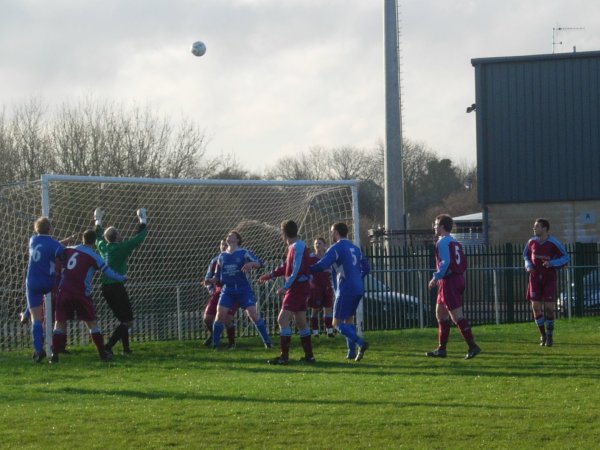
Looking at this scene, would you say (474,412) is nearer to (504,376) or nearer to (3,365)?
(504,376)

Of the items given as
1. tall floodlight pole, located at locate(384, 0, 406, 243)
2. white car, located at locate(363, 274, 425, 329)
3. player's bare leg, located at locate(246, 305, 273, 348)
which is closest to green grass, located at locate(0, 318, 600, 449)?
player's bare leg, located at locate(246, 305, 273, 348)

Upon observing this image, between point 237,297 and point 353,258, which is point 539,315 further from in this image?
point 237,297

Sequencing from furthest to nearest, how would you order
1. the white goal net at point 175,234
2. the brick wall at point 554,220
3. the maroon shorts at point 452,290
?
the brick wall at point 554,220, the white goal net at point 175,234, the maroon shorts at point 452,290

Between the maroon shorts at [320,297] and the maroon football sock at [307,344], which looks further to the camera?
the maroon shorts at [320,297]

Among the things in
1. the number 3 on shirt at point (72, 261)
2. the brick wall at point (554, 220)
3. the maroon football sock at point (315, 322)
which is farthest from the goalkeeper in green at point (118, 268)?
the brick wall at point (554, 220)

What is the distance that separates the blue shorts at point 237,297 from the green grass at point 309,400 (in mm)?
761

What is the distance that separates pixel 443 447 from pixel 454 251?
6.49m

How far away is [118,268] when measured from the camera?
52.2 feet

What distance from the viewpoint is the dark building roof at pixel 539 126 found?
4019cm

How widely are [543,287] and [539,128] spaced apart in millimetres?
25739

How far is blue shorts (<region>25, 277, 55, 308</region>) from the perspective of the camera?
1443cm

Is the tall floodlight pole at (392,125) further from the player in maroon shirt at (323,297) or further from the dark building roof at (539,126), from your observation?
the player in maroon shirt at (323,297)

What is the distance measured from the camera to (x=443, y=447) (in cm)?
792

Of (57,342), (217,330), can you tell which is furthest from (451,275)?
Result: (57,342)
